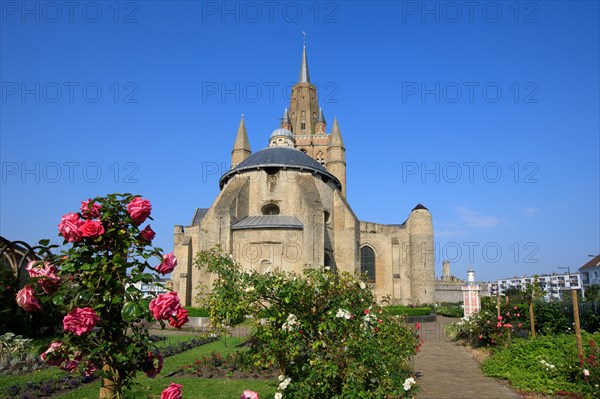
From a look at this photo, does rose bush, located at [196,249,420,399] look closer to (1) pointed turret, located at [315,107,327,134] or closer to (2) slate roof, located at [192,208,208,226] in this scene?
(2) slate roof, located at [192,208,208,226]

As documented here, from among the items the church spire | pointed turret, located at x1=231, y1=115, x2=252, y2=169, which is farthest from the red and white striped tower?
the church spire

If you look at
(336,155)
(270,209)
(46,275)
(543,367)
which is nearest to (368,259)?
(270,209)

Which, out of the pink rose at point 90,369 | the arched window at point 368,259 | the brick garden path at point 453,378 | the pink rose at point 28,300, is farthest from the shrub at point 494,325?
the arched window at point 368,259

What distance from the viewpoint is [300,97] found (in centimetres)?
6238

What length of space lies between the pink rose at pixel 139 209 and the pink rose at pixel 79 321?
85 centimetres

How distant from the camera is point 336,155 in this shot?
164 ft

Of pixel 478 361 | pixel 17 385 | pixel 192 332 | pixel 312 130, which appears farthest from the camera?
pixel 312 130

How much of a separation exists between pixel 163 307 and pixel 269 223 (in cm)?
2647

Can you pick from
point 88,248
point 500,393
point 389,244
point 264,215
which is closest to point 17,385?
point 88,248

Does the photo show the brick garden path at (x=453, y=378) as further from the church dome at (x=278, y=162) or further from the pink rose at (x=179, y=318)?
the church dome at (x=278, y=162)

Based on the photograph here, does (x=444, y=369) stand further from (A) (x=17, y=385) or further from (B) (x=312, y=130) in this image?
(B) (x=312, y=130)

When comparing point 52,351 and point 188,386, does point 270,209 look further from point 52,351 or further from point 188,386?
point 52,351

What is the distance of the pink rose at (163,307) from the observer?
328 centimetres

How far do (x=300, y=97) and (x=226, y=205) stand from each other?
35840 mm
